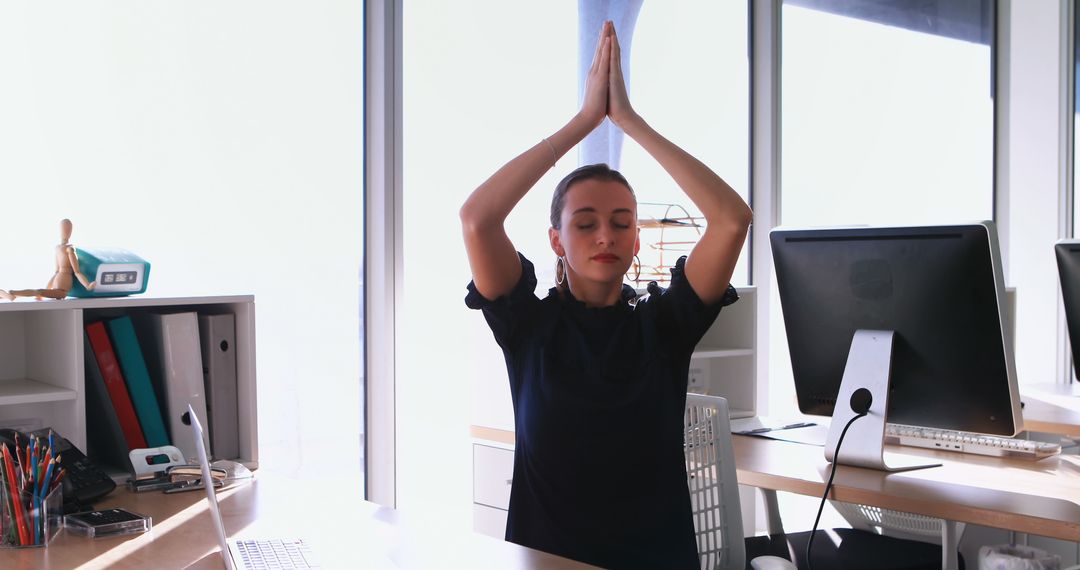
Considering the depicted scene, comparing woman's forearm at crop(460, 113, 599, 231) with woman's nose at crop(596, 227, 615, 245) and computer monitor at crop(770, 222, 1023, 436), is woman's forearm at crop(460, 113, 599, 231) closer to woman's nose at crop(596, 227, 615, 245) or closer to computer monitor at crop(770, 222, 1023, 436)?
woman's nose at crop(596, 227, 615, 245)

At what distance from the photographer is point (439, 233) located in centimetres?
310

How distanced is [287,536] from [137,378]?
2.28ft

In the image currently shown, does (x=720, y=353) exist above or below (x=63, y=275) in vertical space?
below

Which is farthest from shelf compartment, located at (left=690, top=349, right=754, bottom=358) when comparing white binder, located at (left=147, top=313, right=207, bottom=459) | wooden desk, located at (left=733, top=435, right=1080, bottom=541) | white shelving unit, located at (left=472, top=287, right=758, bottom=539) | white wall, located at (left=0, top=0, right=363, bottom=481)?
white binder, located at (left=147, top=313, right=207, bottom=459)

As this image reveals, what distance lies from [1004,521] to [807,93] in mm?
2910

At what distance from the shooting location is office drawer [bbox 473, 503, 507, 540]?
2.87 m

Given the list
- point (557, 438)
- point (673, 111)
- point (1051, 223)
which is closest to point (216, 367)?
point (557, 438)

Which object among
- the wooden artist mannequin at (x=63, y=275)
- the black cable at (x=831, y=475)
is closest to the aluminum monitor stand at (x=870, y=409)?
the black cable at (x=831, y=475)

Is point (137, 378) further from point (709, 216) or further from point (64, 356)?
point (709, 216)

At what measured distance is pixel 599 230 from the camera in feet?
5.35

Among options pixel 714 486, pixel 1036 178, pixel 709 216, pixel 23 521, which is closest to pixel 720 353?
pixel 714 486

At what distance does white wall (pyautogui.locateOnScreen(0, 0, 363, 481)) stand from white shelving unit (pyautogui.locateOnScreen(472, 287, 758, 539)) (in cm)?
39

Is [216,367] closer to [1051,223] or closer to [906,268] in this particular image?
[906,268]

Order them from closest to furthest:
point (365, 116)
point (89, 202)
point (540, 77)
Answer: point (89, 202)
point (365, 116)
point (540, 77)
